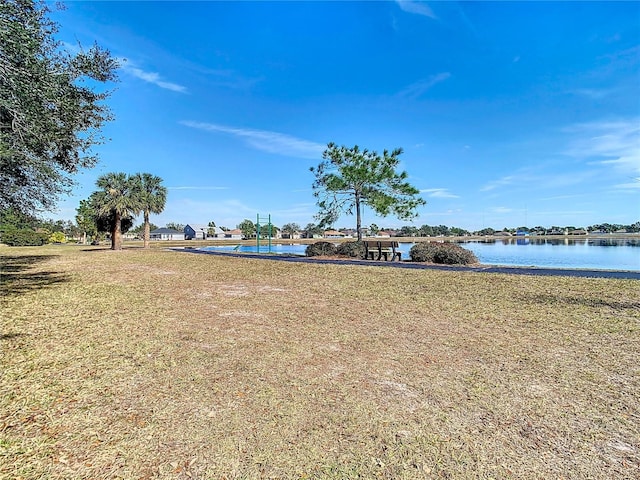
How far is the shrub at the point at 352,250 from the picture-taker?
59.5ft

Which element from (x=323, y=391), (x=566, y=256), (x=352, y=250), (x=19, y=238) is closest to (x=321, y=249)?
(x=352, y=250)

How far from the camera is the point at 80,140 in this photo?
27.9 ft

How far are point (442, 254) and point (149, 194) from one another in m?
28.7

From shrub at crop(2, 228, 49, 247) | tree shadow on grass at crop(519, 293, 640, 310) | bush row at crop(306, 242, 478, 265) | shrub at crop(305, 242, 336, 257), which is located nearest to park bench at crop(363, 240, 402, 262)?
bush row at crop(306, 242, 478, 265)

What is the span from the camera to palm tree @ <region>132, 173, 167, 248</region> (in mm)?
31094

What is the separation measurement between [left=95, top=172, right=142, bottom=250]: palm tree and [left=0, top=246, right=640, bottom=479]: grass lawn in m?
24.5

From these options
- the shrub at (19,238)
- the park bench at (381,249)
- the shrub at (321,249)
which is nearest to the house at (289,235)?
the shrub at (19,238)

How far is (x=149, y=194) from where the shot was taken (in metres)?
32.8

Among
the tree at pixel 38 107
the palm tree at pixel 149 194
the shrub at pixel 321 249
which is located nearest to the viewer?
the tree at pixel 38 107

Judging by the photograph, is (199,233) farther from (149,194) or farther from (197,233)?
(149,194)

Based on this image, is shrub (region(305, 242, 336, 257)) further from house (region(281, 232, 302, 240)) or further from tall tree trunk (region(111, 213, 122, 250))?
house (region(281, 232, 302, 240))

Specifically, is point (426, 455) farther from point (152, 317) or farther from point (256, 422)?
point (152, 317)

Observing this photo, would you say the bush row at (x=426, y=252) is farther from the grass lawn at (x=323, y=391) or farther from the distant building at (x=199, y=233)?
the distant building at (x=199, y=233)

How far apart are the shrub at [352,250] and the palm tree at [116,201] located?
2025cm
